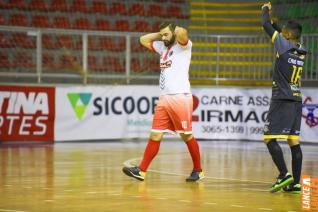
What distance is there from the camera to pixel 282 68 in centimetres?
941

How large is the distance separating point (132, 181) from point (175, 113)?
1.13 metres

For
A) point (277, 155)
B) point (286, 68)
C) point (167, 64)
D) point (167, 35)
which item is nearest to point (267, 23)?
point (286, 68)

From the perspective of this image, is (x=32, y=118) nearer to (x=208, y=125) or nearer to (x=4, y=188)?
(x=208, y=125)

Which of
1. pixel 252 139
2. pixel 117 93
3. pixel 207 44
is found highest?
pixel 207 44

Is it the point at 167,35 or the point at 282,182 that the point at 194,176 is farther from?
the point at 167,35

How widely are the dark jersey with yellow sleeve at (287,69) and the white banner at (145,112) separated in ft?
29.2

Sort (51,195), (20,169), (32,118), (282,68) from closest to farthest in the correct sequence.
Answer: (51,195) → (282,68) → (20,169) → (32,118)

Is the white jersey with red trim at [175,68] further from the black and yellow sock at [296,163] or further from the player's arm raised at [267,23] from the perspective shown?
the black and yellow sock at [296,163]

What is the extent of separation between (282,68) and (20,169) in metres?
4.77

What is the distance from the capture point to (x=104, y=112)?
61.6 feet

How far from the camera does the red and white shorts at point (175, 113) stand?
34.6ft

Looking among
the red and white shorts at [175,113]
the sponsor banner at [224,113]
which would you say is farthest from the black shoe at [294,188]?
the sponsor banner at [224,113]

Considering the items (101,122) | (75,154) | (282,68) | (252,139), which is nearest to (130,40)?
(101,122)

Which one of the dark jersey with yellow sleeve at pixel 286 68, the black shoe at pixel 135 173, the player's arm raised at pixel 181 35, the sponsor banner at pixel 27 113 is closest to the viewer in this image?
the dark jersey with yellow sleeve at pixel 286 68
